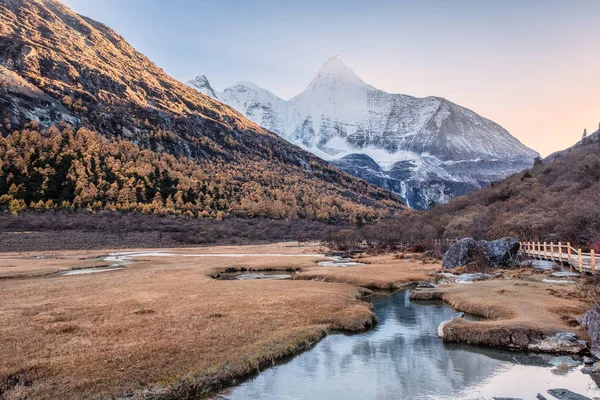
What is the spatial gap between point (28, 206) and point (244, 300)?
15258cm

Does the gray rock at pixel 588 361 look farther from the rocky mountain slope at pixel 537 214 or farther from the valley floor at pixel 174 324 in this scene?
the rocky mountain slope at pixel 537 214

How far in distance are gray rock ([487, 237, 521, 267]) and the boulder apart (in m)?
0.98

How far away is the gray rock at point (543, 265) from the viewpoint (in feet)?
152

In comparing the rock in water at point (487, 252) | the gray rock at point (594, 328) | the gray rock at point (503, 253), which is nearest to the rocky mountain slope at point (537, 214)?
the gray rock at point (503, 253)

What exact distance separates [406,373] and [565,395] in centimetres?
644

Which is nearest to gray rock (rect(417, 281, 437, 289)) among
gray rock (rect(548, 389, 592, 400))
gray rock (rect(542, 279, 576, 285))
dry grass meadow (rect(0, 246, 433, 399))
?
dry grass meadow (rect(0, 246, 433, 399))

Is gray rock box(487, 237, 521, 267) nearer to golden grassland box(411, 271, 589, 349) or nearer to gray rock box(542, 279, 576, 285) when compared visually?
golden grassland box(411, 271, 589, 349)

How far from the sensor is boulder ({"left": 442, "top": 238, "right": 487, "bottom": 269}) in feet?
178

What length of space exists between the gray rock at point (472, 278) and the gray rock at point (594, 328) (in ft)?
76.3

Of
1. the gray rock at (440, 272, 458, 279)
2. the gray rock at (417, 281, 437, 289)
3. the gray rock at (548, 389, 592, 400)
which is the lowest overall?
the gray rock at (548, 389, 592, 400)

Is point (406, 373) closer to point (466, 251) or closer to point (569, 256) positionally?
point (569, 256)

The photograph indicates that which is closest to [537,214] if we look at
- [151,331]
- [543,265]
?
[543,265]

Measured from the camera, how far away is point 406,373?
19.6 meters

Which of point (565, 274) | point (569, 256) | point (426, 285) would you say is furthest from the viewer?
point (426, 285)
